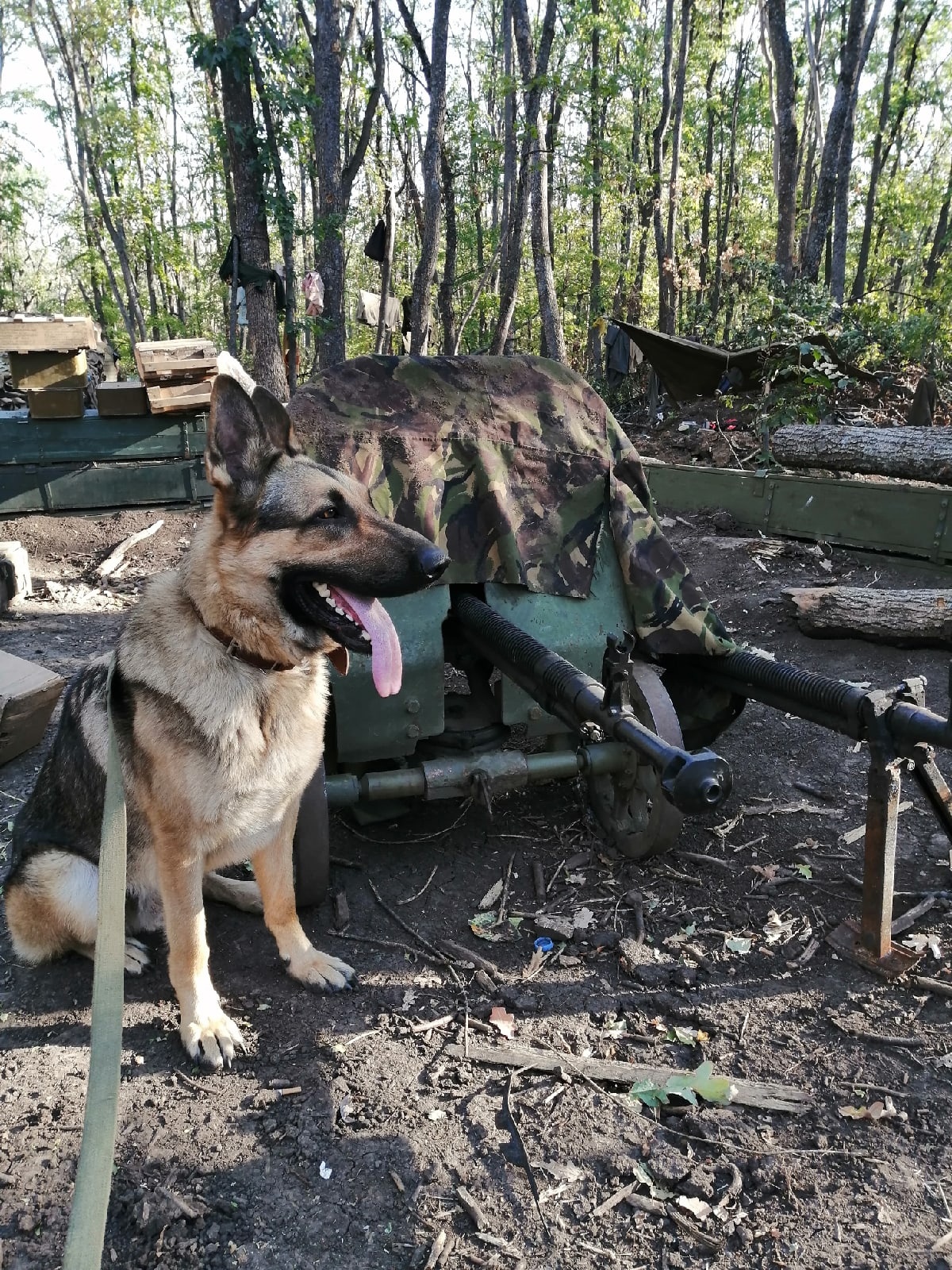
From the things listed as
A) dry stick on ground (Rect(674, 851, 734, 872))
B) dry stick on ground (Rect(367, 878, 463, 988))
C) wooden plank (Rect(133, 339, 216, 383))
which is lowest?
dry stick on ground (Rect(674, 851, 734, 872))

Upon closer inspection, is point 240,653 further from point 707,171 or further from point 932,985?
point 707,171

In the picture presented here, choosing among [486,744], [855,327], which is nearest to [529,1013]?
[486,744]

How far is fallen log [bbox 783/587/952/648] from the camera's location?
624 centimetres

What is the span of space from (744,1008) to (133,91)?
1074 inches

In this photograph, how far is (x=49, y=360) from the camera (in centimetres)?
1045

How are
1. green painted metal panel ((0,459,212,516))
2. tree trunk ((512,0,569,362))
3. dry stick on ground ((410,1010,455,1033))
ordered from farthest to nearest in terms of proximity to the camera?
tree trunk ((512,0,569,362)) → green painted metal panel ((0,459,212,516)) → dry stick on ground ((410,1010,455,1033))

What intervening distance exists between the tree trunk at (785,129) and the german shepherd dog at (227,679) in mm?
14523

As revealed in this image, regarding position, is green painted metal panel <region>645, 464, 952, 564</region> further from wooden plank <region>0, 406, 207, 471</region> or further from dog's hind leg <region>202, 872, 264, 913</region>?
dog's hind leg <region>202, 872, 264, 913</region>

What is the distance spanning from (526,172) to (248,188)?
503cm

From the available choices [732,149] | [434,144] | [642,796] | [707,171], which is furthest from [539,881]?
[732,149]

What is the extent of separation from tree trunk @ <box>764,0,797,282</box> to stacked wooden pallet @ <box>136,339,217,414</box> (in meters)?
9.94

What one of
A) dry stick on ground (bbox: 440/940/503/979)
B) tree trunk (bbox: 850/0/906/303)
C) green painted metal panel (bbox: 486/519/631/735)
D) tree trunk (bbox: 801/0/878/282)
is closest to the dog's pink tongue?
dry stick on ground (bbox: 440/940/503/979)

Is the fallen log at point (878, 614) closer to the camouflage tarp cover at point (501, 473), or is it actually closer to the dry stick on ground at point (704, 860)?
the camouflage tarp cover at point (501, 473)

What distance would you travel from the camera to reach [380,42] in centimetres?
1580
